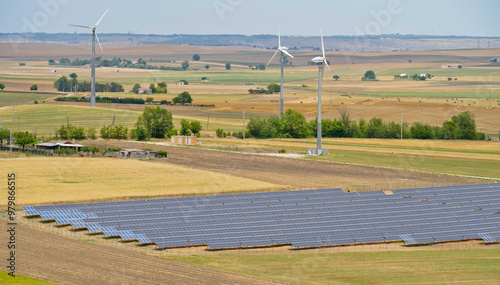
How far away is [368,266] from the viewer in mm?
62781

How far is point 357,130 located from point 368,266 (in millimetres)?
102049

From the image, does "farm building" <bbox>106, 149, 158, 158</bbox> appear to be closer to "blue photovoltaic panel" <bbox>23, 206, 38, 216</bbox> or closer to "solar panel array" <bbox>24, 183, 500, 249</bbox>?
"solar panel array" <bbox>24, 183, 500, 249</bbox>

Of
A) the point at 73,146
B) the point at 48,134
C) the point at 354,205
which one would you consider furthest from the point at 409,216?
the point at 48,134

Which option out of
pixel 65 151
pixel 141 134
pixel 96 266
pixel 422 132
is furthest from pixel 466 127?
pixel 96 266

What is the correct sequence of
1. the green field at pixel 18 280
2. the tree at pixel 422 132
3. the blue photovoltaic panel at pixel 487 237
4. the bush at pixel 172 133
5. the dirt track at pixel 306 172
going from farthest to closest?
1. the tree at pixel 422 132
2. the bush at pixel 172 133
3. the dirt track at pixel 306 172
4. the blue photovoltaic panel at pixel 487 237
5. the green field at pixel 18 280

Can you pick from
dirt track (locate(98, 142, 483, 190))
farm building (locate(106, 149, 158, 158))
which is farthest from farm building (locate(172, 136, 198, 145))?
farm building (locate(106, 149, 158, 158))

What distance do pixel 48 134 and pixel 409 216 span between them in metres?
88.8

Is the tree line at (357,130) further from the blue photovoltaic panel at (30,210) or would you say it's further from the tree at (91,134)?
the blue photovoltaic panel at (30,210)

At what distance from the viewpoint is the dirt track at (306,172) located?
9775 cm

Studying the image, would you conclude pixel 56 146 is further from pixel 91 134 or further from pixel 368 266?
pixel 368 266

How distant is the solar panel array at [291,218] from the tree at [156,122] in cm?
6892

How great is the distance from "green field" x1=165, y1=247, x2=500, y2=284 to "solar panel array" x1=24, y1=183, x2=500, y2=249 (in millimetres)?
3541

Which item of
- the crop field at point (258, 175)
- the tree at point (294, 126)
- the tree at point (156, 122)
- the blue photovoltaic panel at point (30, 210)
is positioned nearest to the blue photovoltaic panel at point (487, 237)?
the crop field at point (258, 175)

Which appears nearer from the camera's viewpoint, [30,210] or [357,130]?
[30,210]
